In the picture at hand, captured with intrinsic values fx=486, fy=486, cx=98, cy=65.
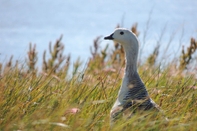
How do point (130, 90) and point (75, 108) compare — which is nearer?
point (75, 108)

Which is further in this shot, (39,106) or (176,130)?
(39,106)

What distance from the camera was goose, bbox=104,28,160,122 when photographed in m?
3.88

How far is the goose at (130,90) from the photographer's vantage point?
3.88 metres

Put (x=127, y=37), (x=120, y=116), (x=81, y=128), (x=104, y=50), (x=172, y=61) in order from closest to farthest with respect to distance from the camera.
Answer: (x=81, y=128) < (x=120, y=116) < (x=127, y=37) < (x=172, y=61) < (x=104, y=50)

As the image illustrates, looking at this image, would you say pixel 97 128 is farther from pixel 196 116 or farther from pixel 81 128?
pixel 196 116

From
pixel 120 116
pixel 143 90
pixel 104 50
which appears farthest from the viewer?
pixel 104 50

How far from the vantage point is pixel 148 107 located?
4.00 metres

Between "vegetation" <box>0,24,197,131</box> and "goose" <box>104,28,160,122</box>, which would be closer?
"vegetation" <box>0,24,197,131</box>

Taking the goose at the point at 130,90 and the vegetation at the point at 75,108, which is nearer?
the vegetation at the point at 75,108

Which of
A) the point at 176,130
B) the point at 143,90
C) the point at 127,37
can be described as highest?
the point at 127,37

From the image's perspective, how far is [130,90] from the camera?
431 cm

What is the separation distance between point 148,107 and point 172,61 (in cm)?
272

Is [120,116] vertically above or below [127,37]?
below

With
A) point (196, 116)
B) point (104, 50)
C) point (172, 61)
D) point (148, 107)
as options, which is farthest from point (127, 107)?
point (104, 50)
